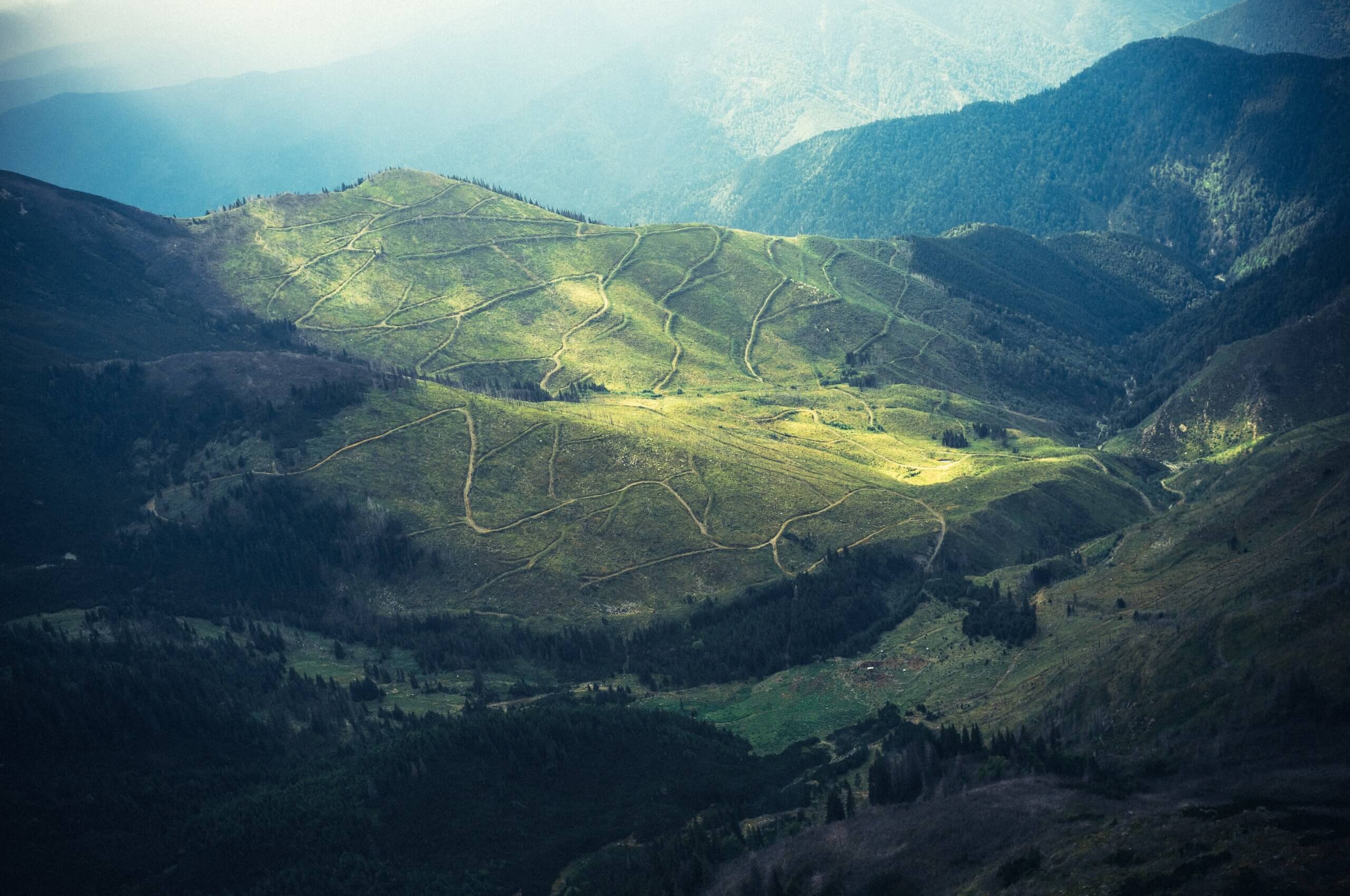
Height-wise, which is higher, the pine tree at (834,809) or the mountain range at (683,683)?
the mountain range at (683,683)

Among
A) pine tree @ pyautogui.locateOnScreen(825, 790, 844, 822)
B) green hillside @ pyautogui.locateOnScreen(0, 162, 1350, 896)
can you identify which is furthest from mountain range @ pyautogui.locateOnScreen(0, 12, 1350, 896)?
pine tree @ pyautogui.locateOnScreen(825, 790, 844, 822)

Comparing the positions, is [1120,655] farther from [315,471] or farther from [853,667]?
[315,471]

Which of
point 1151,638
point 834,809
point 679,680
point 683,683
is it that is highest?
point 1151,638

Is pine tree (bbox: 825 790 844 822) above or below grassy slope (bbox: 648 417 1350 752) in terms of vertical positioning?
below

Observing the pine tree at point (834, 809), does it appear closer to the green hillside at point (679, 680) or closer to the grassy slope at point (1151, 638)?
the green hillside at point (679, 680)

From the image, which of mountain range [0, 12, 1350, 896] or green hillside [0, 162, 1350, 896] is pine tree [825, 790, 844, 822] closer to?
green hillside [0, 162, 1350, 896]

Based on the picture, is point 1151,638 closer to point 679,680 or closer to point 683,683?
point 683,683

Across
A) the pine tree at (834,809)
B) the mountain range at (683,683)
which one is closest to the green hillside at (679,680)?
the pine tree at (834,809)

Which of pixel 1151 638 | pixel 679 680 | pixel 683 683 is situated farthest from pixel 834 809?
pixel 679 680

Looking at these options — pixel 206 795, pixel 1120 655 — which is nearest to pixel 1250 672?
pixel 1120 655

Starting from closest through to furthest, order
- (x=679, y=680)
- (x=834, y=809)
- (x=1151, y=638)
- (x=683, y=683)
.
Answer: (x=834, y=809) < (x=1151, y=638) < (x=683, y=683) < (x=679, y=680)

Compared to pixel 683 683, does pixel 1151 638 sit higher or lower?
higher
